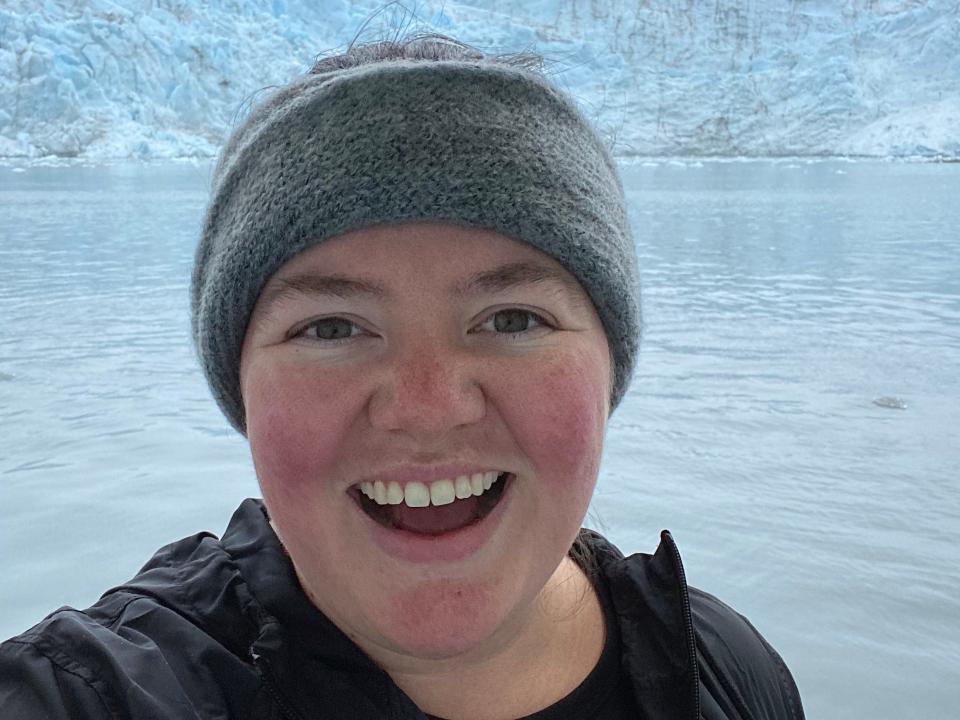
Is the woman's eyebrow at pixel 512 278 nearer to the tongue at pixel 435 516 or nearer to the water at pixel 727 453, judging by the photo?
the tongue at pixel 435 516

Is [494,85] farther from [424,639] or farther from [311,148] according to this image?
[424,639]

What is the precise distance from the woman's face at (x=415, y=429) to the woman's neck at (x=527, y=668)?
0.06 m

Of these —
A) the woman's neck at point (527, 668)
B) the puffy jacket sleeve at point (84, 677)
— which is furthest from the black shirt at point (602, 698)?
the puffy jacket sleeve at point (84, 677)

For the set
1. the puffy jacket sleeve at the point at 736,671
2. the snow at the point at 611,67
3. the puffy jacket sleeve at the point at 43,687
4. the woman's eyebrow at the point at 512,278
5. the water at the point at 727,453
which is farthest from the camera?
the snow at the point at 611,67

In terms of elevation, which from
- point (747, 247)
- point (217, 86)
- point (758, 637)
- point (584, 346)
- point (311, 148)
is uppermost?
point (217, 86)

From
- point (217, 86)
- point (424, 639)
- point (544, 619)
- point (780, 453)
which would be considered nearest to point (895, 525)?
point (780, 453)

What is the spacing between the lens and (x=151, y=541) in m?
2.32

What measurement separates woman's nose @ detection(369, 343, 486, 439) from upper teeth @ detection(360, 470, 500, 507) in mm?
41

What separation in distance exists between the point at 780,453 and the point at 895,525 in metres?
0.61

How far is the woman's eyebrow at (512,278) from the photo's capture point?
2.23 feet

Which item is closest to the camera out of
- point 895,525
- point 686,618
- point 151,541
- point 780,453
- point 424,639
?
point 424,639

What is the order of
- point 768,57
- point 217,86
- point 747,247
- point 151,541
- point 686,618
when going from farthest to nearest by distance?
1. point 768,57
2. point 217,86
3. point 747,247
4. point 151,541
5. point 686,618

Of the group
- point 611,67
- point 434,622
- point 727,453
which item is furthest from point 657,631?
point 611,67

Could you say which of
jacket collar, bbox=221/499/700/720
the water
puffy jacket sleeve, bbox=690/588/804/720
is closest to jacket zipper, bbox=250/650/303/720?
jacket collar, bbox=221/499/700/720
